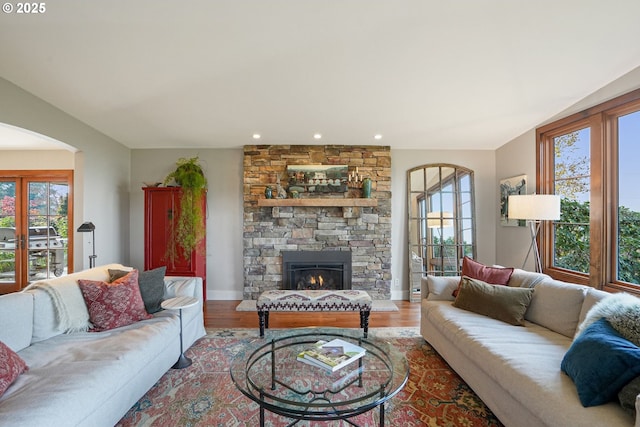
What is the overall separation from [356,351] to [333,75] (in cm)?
232

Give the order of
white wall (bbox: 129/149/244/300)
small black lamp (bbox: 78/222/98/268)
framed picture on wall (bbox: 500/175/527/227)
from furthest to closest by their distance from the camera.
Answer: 1. white wall (bbox: 129/149/244/300)
2. framed picture on wall (bbox: 500/175/527/227)
3. small black lamp (bbox: 78/222/98/268)

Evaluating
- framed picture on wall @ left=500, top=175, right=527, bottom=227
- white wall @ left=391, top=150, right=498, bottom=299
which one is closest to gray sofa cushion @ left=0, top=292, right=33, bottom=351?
white wall @ left=391, top=150, right=498, bottom=299

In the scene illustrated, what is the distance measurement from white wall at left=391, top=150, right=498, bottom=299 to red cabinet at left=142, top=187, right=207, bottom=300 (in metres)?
3.22

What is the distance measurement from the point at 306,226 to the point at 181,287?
6.79 ft

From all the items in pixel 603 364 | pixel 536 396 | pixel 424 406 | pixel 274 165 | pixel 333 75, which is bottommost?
pixel 424 406

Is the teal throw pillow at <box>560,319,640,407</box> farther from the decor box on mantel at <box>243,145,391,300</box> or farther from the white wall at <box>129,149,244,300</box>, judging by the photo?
the white wall at <box>129,149,244,300</box>

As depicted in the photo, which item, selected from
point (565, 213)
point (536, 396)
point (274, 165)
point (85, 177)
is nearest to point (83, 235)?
point (85, 177)

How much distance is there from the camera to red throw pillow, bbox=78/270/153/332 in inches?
88.4

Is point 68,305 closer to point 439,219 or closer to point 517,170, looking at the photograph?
point 439,219

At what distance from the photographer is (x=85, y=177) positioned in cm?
358

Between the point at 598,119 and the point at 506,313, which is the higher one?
the point at 598,119

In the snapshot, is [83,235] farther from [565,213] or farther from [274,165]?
[565,213]

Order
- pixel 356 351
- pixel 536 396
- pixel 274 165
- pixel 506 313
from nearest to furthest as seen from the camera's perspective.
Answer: pixel 536 396, pixel 356 351, pixel 506 313, pixel 274 165

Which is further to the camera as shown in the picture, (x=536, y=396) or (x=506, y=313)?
(x=506, y=313)
